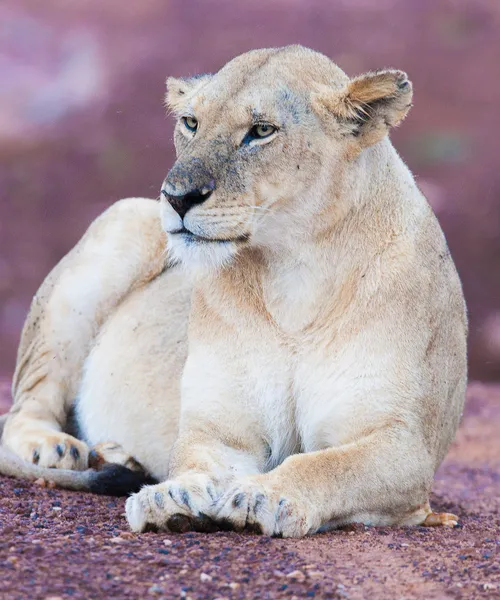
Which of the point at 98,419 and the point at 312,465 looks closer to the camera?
the point at 312,465

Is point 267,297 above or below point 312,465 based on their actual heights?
above

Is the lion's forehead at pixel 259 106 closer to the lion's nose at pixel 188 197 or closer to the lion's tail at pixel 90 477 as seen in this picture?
the lion's nose at pixel 188 197

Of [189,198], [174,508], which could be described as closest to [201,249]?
[189,198]

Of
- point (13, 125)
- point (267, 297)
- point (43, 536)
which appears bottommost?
point (43, 536)

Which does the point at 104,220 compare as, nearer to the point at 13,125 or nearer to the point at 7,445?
the point at 7,445

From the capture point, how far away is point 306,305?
14.0ft

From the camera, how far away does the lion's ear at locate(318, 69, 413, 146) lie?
4133 millimetres

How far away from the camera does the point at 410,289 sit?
4258 mm

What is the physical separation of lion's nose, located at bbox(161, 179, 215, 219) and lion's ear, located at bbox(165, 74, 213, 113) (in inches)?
30.9

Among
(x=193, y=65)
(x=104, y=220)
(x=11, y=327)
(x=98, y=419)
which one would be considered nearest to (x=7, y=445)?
(x=98, y=419)

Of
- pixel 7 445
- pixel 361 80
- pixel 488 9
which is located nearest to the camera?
pixel 361 80

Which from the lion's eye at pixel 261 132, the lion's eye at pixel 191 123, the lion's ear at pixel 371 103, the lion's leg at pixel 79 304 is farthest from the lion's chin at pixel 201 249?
the lion's leg at pixel 79 304

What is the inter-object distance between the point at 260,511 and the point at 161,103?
7663 millimetres

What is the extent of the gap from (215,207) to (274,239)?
1.15 ft
